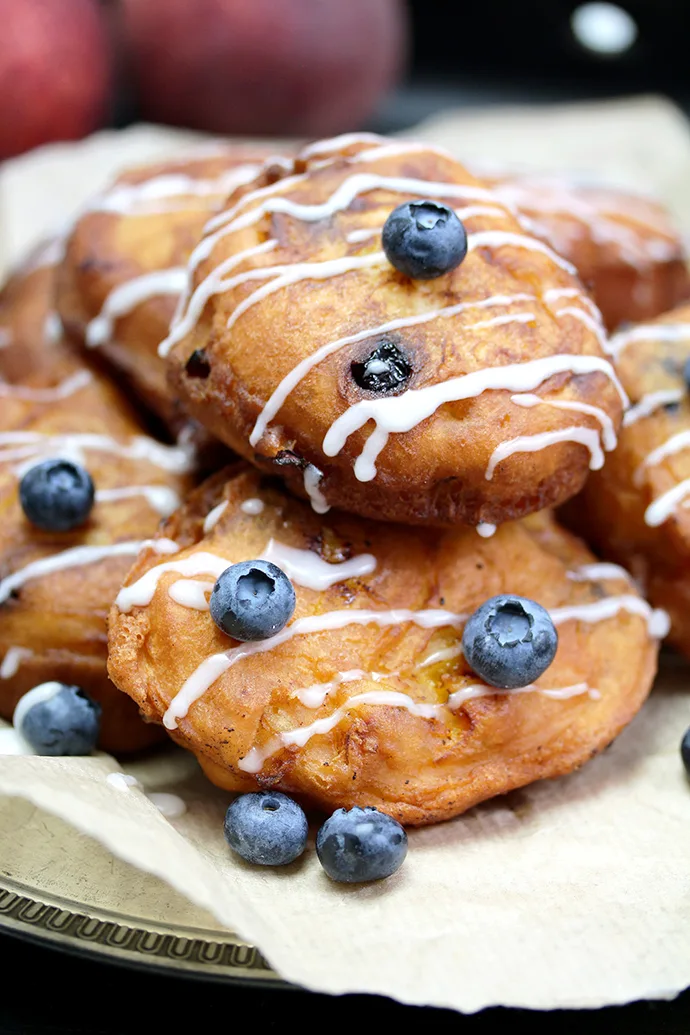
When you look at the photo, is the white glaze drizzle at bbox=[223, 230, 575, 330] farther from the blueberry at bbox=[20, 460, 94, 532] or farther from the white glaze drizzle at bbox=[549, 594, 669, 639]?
the white glaze drizzle at bbox=[549, 594, 669, 639]

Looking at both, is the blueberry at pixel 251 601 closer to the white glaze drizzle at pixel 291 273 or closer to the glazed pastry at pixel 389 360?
the glazed pastry at pixel 389 360

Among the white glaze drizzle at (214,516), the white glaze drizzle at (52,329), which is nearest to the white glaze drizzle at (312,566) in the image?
the white glaze drizzle at (214,516)

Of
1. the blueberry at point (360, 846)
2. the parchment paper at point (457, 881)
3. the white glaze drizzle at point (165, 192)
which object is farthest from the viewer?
the white glaze drizzle at point (165, 192)

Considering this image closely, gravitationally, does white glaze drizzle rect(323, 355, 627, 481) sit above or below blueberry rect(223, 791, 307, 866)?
above

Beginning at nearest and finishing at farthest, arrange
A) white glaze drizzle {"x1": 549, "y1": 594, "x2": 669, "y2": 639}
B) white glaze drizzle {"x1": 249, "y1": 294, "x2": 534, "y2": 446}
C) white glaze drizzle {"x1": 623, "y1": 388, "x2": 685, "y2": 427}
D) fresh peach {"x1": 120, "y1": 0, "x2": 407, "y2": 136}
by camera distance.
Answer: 1. white glaze drizzle {"x1": 249, "y1": 294, "x2": 534, "y2": 446}
2. white glaze drizzle {"x1": 549, "y1": 594, "x2": 669, "y2": 639}
3. white glaze drizzle {"x1": 623, "y1": 388, "x2": 685, "y2": 427}
4. fresh peach {"x1": 120, "y1": 0, "x2": 407, "y2": 136}

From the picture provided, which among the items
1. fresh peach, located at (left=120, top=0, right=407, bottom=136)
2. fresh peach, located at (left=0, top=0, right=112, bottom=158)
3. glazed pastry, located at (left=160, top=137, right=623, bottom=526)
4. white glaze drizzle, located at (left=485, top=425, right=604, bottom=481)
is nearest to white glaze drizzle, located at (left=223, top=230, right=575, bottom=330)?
glazed pastry, located at (left=160, top=137, right=623, bottom=526)

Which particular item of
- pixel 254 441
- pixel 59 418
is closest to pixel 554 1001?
pixel 254 441
